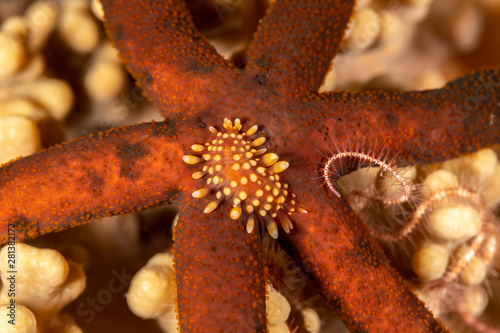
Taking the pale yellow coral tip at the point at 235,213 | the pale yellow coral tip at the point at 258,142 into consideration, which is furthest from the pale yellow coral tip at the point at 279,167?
the pale yellow coral tip at the point at 235,213

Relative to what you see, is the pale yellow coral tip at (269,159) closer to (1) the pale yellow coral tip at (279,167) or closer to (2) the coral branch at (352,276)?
(1) the pale yellow coral tip at (279,167)

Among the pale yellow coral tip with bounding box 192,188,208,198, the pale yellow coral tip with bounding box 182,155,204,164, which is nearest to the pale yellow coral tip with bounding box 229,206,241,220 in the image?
the pale yellow coral tip with bounding box 192,188,208,198

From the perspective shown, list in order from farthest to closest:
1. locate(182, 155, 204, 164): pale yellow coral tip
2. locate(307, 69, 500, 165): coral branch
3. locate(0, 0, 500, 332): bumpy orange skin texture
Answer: locate(307, 69, 500, 165): coral branch
locate(182, 155, 204, 164): pale yellow coral tip
locate(0, 0, 500, 332): bumpy orange skin texture

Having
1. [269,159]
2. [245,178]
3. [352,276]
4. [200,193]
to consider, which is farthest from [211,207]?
[352,276]

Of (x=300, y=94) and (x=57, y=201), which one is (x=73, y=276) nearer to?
(x=57, y=201)

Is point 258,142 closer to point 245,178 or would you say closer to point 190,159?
point 245,178

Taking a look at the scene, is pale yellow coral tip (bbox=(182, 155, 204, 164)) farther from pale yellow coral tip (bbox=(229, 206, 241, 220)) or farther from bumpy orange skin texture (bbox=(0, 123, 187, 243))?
pale yellow coral tip (bbox=(229, 206, 241, 220))
